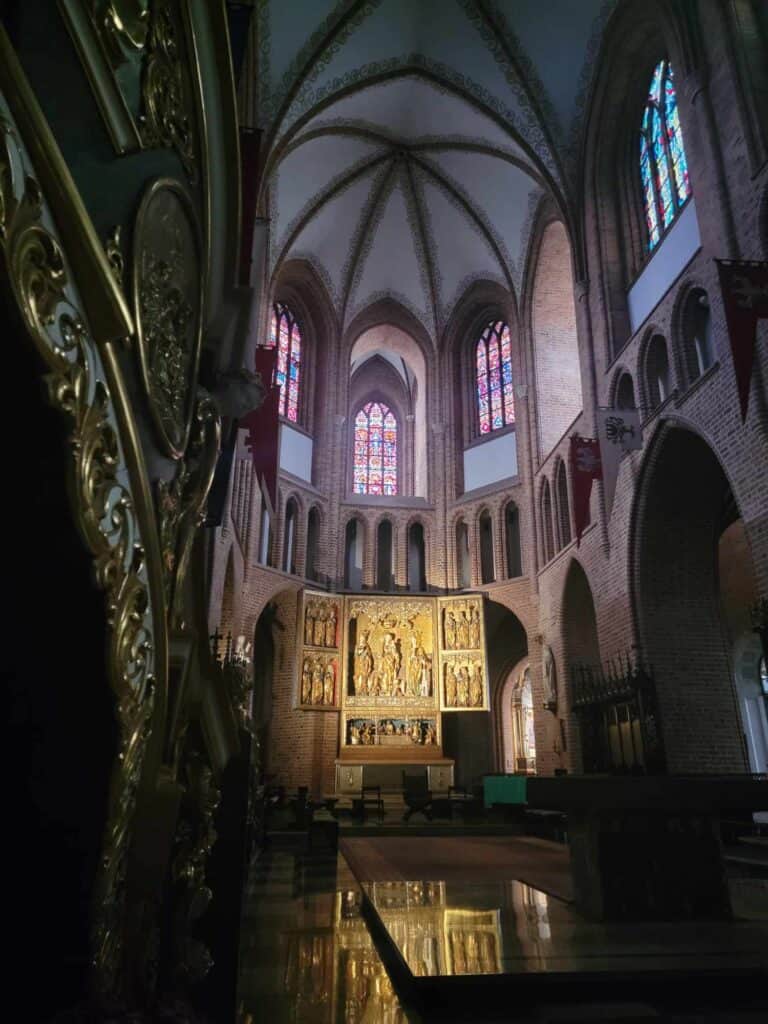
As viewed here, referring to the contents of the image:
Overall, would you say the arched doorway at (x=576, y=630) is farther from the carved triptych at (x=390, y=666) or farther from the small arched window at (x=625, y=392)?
the small arched window at (x=625, y=392)

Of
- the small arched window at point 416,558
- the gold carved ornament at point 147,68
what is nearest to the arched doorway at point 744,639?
the small arched window at point 416,558

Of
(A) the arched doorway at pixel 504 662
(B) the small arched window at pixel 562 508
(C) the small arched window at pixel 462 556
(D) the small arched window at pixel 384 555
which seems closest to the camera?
(B) the small arched window at pixel 562 508

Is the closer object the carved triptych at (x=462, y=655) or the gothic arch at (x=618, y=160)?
the gothic arch at (x=618, y=160)

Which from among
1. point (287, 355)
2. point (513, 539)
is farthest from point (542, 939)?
point (287, 355)

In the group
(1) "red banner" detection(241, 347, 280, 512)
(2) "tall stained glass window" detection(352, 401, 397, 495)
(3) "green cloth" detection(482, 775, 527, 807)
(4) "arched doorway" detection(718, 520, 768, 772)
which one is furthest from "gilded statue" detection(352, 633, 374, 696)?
(3) "green cloth" detection(482, 775, 527, 807)

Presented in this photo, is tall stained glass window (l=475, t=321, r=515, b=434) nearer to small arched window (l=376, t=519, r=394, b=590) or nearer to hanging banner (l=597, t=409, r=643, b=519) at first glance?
small arched window (l=376, t=519, r=394, b=590)

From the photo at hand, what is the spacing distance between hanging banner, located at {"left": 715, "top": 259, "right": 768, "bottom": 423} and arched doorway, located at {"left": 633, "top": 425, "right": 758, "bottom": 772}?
2635 mm

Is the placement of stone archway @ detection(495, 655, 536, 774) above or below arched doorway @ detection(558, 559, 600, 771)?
below

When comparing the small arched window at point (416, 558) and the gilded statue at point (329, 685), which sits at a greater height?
the small arched window at point (416, 558)

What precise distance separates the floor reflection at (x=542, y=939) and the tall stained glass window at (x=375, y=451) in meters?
19.0

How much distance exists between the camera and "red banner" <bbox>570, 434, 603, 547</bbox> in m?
13.0

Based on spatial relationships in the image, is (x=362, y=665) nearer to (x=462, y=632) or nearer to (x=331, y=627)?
(x=331, y=627)

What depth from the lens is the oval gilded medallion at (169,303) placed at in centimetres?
135

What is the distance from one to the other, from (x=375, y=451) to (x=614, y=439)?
46.1 feet
